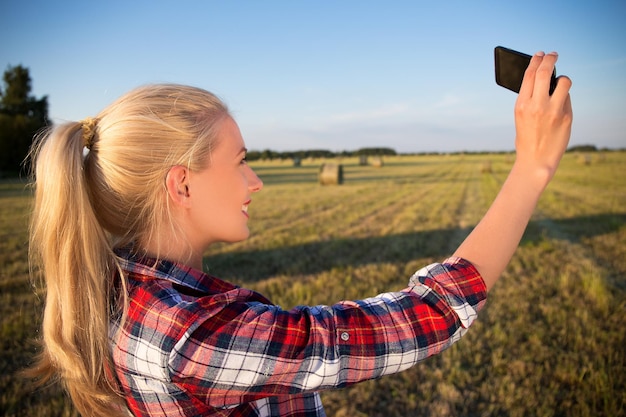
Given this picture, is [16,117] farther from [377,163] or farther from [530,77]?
[530,77]

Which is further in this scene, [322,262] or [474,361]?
[322,262]

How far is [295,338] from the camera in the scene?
90 cm

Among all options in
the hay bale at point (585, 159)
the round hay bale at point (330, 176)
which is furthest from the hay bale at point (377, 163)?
the round hay bale at point (330, 176)

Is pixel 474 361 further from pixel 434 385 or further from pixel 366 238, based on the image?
pixel 366 238

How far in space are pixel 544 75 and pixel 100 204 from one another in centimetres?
116

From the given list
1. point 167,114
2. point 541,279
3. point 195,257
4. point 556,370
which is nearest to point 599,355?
point 556,370

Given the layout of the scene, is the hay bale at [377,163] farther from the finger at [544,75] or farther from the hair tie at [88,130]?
the finger at [544,75]

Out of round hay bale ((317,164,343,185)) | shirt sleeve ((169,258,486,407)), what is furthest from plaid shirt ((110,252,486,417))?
round hay bale ((317,164,343,185))

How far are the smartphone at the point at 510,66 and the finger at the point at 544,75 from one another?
0.06 m

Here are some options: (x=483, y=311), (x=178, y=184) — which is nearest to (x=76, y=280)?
(x=178, y=184)

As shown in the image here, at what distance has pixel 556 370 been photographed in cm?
346

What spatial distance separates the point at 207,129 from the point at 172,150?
0.38 ft

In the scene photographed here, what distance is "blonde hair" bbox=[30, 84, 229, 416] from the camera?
43.6 inches

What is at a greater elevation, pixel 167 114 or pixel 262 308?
pixel 167 114
